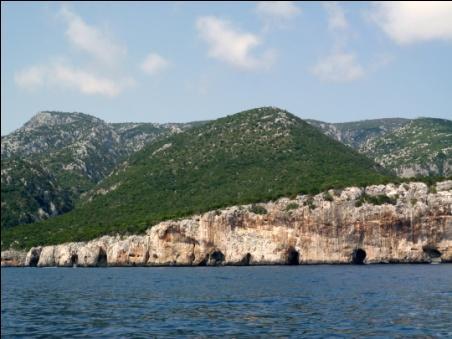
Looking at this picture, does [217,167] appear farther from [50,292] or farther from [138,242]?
[50,292]

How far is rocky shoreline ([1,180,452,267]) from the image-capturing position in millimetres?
112188

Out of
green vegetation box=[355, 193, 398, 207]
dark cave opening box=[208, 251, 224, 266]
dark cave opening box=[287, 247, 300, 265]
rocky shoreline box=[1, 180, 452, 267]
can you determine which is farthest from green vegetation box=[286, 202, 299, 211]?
dark cave opening box=[208, 251, 224, 266]

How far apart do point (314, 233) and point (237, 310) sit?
78.1 meters

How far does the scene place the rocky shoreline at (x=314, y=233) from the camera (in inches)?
4417

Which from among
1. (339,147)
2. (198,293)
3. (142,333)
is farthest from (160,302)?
(339,147)

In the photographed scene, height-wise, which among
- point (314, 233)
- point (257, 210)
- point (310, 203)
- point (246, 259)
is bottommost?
point (246, 259)

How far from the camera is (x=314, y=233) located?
11625 cm

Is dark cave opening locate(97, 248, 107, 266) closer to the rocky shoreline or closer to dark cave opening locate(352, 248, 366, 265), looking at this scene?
the rocky shoreline

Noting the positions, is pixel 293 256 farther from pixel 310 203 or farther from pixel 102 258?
pixel 102 258

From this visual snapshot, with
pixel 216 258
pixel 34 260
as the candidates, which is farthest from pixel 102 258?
pixel 216 258

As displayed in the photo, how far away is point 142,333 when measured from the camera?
30906 millimetres

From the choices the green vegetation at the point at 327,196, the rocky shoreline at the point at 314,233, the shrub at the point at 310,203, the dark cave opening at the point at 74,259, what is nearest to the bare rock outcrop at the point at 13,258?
the dark cave opening at the point at 74,259

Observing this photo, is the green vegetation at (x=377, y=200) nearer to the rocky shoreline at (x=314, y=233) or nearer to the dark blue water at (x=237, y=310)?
the rocky shoreline at (x=314, y=233)

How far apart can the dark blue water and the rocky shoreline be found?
171 ft
